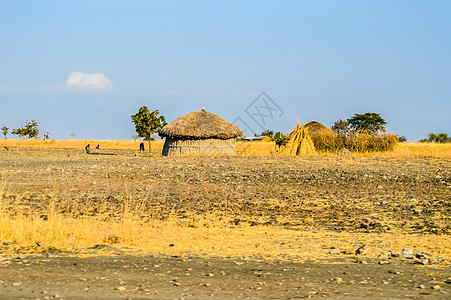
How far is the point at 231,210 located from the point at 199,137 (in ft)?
75.6

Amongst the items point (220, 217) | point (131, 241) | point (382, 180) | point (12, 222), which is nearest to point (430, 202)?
point (382, 180)

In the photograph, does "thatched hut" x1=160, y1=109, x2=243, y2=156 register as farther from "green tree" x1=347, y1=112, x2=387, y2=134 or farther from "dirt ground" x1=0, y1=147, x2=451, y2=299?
"green tree" x1=347, y1=112, x2=387, y2=134

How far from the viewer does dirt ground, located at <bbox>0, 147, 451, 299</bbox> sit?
20.0 feet

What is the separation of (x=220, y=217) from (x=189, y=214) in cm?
72

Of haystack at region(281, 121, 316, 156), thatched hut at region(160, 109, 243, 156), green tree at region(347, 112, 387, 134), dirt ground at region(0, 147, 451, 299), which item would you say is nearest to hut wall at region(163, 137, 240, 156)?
thatched hut at region(160, 109, 243, 156)

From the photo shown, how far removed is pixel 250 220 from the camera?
36.4ft

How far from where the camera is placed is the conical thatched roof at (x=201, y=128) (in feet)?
115

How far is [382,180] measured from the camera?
1686cm

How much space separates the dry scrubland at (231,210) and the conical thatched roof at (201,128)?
1421 cm

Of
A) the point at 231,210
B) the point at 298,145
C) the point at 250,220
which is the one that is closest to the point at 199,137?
the point at 298,145

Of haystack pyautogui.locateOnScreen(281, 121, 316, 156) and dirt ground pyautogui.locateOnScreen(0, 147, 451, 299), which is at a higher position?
haystack pyautogui.locateOnScreen(281, 121, 316, 156)

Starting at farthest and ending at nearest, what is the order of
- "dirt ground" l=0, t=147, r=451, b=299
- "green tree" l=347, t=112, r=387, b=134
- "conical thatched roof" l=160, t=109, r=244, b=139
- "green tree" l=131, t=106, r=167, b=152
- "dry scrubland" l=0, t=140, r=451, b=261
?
"green tree" l=347, t=112, r=387, b=134 < "green tree" l=131, t=106, r=167, b=152 < "conical thatched roof" l=160, t=109, r=244, b=139 < "dry scrubland" l=0, t=140, r=451, b=261 < "dirt ground" l=0, t=147, r=451, b=299

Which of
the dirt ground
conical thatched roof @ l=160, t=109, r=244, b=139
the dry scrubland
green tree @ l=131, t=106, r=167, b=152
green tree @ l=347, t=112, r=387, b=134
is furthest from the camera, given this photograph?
green tree @ l=347, t=112, r=387, b=134

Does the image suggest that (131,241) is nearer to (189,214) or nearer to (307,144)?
(189,214)
